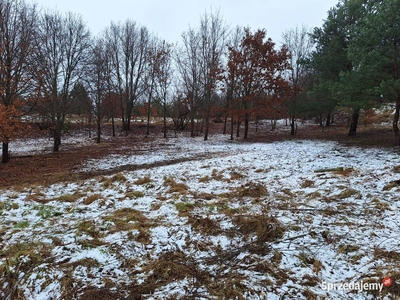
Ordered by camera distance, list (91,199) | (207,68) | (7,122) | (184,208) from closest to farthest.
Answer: (184,208) → (91,199) → (7,122) → (207,68)

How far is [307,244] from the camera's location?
352cm

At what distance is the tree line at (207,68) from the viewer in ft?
31.9

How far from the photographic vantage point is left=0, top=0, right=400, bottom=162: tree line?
973 cm

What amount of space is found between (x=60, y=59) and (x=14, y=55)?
5.07m

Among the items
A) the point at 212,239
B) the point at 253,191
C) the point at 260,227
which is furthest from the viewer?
the point at 253,191

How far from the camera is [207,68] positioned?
21.7 m

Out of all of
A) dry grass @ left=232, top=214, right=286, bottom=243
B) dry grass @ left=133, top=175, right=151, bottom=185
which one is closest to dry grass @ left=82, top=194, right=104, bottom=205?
dry grass @ left=133, top=175, right=151, bottom=185

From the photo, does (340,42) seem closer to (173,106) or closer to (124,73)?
Result: (173,106)

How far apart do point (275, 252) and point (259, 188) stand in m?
2.93

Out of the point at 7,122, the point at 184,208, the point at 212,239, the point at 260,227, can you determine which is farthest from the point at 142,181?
the point at 7,122

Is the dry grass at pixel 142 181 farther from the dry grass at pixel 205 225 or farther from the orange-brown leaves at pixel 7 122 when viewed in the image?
the orange-brown leaves at pixel 7 122

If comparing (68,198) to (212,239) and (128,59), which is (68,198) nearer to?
(212,239)

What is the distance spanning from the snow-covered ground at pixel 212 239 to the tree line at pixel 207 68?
16.9ft

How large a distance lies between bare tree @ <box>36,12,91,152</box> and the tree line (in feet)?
0.22
